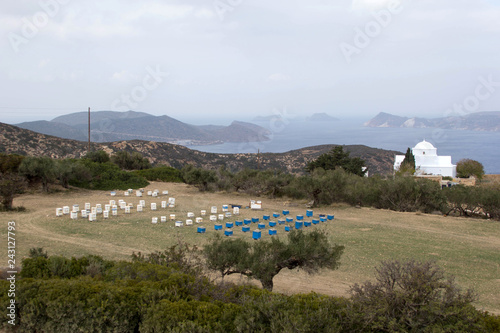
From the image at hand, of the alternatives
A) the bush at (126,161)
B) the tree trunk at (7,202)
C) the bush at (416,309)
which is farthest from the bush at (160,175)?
the bush at (416,309)

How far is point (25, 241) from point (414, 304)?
1389cm

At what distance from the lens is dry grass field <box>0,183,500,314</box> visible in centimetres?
1120

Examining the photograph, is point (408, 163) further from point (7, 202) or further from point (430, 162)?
point (7, 202)

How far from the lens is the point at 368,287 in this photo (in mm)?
6059

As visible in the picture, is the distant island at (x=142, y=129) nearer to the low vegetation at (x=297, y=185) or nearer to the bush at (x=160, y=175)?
the bush at (x=160, y=175)

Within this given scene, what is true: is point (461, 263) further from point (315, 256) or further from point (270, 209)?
point (270, 209)

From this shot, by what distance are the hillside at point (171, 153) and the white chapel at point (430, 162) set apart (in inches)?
451

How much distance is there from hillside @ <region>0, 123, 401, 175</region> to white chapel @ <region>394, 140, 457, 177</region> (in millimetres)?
11462

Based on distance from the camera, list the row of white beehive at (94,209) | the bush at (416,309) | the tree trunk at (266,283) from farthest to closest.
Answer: the row of white beehive at (94,209)
the tree trunk at (266,283)
the bush at (416,309)

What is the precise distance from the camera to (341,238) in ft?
52.0

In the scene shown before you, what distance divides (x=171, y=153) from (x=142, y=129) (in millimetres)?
36859

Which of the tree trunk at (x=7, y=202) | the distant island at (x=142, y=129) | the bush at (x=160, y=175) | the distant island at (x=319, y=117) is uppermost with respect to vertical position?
the distant island at (x=319, y=117)

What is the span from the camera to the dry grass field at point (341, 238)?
11203 millimetres

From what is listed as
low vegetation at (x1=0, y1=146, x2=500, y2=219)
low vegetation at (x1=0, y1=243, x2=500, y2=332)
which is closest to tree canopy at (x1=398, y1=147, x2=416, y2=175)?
low vegetation at (x1=0, y1=146, x2=500, y2=219)
